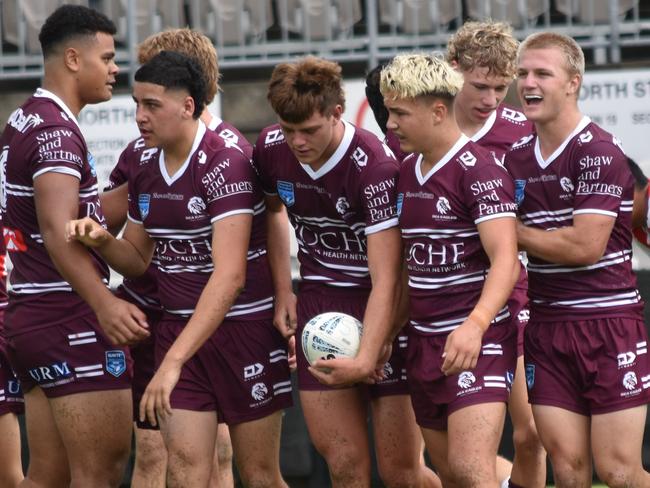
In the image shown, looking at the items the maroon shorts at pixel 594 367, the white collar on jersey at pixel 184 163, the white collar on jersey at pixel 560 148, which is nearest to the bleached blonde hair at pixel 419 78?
the white collar on jersey at pixel 560 148

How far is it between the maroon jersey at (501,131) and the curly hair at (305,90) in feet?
3.09

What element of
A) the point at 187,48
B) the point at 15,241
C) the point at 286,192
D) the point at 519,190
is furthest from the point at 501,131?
the point at 15,241

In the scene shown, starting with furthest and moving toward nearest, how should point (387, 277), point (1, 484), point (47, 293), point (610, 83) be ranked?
point (610, 83)
point (1, 484)
point (47, 293)
point (387, 277)

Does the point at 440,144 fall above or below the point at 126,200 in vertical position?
above

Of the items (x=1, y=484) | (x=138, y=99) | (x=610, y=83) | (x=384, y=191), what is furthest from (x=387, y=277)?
(x=610, y=83)

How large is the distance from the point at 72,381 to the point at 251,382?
77 cm

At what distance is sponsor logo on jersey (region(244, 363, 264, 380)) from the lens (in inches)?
227

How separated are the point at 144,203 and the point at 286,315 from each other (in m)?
0.79

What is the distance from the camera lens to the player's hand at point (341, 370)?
533 centimetres

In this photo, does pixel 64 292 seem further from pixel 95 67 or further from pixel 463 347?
pixel 463 347

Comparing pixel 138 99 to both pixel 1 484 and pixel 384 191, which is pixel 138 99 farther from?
pixel 1 484

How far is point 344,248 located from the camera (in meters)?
5.75

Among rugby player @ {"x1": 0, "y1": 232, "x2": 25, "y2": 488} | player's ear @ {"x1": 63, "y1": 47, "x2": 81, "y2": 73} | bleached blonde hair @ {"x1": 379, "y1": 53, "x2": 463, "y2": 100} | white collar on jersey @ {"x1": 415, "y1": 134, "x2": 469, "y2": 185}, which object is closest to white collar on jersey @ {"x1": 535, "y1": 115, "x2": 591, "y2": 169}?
white collar on jersey @ {"x1": 415, "y1": 134, "x2": 469, "y2": 185}

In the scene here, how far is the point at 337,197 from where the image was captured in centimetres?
Result: 561
